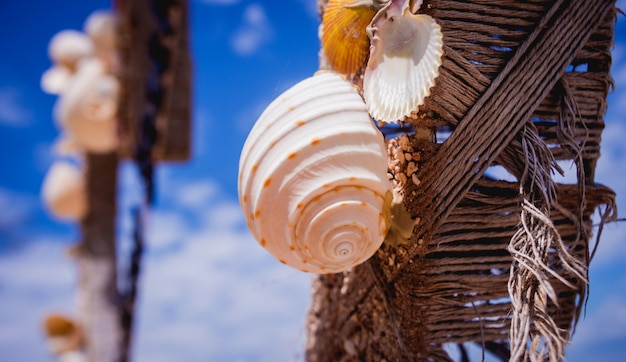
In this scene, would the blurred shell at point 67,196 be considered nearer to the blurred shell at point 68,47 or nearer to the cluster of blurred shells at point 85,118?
the cluster of blurred shells at point 85,118

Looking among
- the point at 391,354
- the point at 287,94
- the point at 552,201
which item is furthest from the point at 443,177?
the point at 391,354

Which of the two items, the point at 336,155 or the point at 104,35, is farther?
the point at 104,35

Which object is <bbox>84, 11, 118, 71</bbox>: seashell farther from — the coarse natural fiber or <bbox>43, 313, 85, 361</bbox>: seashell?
the coarse natural fiber

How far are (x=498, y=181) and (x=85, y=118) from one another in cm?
89

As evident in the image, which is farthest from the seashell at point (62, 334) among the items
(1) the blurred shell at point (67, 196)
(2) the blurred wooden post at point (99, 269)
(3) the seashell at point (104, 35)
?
(3) the seashell at point (104, 35)

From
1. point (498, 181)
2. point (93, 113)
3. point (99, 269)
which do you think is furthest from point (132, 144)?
point (498, 181)

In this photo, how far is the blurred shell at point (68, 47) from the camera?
132 cm

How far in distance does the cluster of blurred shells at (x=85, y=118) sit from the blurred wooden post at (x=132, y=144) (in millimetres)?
29

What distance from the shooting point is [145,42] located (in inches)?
44.3

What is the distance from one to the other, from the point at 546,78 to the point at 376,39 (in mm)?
375

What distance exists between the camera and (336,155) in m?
1.06

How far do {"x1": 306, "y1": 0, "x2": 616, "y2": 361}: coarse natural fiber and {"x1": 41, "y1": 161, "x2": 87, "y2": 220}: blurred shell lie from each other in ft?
2.16

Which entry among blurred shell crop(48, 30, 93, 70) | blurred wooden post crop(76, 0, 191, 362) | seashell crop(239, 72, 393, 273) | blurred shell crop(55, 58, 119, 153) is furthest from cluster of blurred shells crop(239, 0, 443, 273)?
blurred shell crop(48, 30, 93, 70)

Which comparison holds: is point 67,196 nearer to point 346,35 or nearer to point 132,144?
point 132,144
